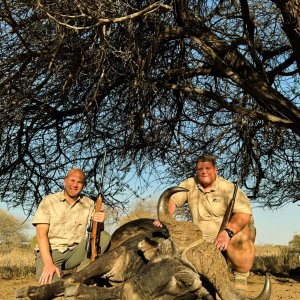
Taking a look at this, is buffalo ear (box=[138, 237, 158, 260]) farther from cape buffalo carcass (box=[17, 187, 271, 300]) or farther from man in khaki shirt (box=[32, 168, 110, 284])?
man in khaki shirt (box=[32, 168, 110, 284])

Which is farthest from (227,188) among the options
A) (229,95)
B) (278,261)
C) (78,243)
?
(278,261)

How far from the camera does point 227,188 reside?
6902 mm

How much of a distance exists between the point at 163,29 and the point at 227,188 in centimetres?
290

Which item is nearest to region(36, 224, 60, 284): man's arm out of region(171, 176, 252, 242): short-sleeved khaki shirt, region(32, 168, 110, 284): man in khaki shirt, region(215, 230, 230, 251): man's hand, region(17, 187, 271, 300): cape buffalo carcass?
region(32, 168, 110, 284): man in khaki shirt

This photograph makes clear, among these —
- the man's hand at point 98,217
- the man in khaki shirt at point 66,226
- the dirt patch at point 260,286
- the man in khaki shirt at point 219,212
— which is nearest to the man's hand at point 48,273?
the man in khaki shirt at point 66,226

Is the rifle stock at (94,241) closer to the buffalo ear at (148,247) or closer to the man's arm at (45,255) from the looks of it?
the man's arm at (45,255)

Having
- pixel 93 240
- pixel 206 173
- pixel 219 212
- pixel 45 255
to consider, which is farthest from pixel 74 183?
pixel 219 212

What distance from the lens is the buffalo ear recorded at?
221 inches

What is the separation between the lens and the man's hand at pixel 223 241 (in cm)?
583

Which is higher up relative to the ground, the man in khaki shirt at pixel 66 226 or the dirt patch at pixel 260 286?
the man in khaki shirt at pixel 66 226

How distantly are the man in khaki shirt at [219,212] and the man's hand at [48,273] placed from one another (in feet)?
3.78

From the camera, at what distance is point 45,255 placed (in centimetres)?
661

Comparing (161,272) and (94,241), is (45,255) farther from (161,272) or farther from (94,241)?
(161,272)

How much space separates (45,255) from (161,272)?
1.87 m
